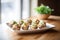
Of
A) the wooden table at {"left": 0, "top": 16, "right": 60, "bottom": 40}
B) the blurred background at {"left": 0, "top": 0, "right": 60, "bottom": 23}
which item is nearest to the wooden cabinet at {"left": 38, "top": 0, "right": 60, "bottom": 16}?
the blurred background at {"left": 0, "top": 0, "right": 60, "bottom": 23}

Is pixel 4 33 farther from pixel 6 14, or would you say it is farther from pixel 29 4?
pixel 29 4

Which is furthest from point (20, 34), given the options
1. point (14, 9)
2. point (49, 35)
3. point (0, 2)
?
point (14, 9)

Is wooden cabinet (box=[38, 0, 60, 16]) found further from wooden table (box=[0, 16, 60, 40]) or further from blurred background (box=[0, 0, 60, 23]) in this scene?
wooden table (box=[0, 16, 60, 40])

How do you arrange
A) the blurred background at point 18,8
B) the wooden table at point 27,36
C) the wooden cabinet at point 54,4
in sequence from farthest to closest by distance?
the wooden cabinet at point 54,4, the blurred background at point 18,8, the wooden table at point 27,36

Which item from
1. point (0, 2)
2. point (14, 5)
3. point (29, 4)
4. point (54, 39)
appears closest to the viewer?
point (54, 39)

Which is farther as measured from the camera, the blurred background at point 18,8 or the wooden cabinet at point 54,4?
the wooden cabinet at point 54,4

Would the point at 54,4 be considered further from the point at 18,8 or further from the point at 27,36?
the point at 27,36

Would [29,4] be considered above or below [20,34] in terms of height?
above

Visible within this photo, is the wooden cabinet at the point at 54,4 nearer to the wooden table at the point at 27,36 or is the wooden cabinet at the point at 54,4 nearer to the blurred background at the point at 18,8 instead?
the blurred background at the point at 18,8

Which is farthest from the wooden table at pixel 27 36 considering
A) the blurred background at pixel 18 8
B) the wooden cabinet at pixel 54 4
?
the wooden cabinet at pixel 54 4

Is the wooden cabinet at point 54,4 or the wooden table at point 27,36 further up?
the wooden cabinet at point 54,4
